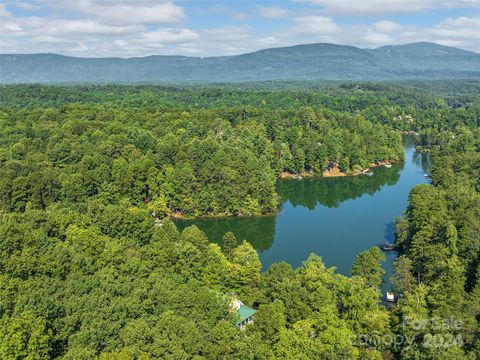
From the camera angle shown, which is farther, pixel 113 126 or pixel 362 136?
pixel 362 136

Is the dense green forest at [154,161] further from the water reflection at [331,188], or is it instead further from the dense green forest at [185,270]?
the water reflection at [331,188]

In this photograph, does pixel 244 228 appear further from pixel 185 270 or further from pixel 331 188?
pixel 185 270

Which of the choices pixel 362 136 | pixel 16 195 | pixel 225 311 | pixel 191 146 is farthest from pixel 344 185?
pixel 225 311

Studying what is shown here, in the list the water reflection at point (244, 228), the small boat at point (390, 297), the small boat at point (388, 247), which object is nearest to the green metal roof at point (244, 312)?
the small boat at point (390, 297)

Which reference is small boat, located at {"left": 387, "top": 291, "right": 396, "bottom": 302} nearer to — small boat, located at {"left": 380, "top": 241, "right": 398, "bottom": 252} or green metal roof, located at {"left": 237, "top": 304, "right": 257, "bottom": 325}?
green metal roof, located at {"left": 237, "top": 304, "right": 257, "bottom": 325}

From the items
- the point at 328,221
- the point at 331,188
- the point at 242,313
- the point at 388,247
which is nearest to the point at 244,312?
the point at 242,313

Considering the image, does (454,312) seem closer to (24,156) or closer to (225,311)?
(225,311)

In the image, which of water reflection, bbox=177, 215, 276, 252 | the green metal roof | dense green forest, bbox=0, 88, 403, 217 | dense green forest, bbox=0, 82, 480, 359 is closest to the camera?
dense green forest, bbox=0, 82, 480, 359

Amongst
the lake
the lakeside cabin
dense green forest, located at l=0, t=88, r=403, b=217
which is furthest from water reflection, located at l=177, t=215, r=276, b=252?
the lakeside cabin
